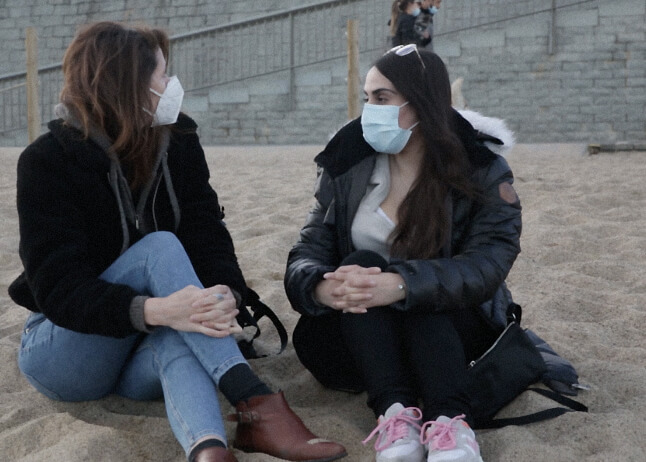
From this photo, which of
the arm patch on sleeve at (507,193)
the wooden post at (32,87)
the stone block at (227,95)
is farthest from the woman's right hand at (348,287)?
Result: the stone block at (227,95)

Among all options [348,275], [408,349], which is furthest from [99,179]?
[408,349]

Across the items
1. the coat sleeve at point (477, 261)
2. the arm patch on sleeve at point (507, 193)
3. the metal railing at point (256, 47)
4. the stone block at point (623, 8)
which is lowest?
the coat sleeve at point (477, 261)

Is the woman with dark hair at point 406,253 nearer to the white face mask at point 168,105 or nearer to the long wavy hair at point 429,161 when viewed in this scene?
the long wavy hair at point 429,161

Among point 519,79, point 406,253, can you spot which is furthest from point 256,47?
point 406,253

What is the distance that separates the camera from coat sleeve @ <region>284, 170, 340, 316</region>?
8.11 feet

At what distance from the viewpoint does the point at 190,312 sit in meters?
2.20

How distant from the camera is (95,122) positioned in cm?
235

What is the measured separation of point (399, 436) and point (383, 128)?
2.94 feet

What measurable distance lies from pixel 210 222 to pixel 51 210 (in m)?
0.49

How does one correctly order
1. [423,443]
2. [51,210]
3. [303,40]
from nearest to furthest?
[423,443]
[51,210]
[303,40]

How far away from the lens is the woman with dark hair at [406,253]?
2.25 metres

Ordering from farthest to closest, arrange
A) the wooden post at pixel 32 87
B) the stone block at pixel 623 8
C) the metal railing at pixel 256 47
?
the metal railing at pixel 256 47, the stone block at pixel 623 8, the wooden post at pixel 32 87

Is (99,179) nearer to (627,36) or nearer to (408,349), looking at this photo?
(408,349)

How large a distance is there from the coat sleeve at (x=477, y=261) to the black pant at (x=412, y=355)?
0.18 feet
